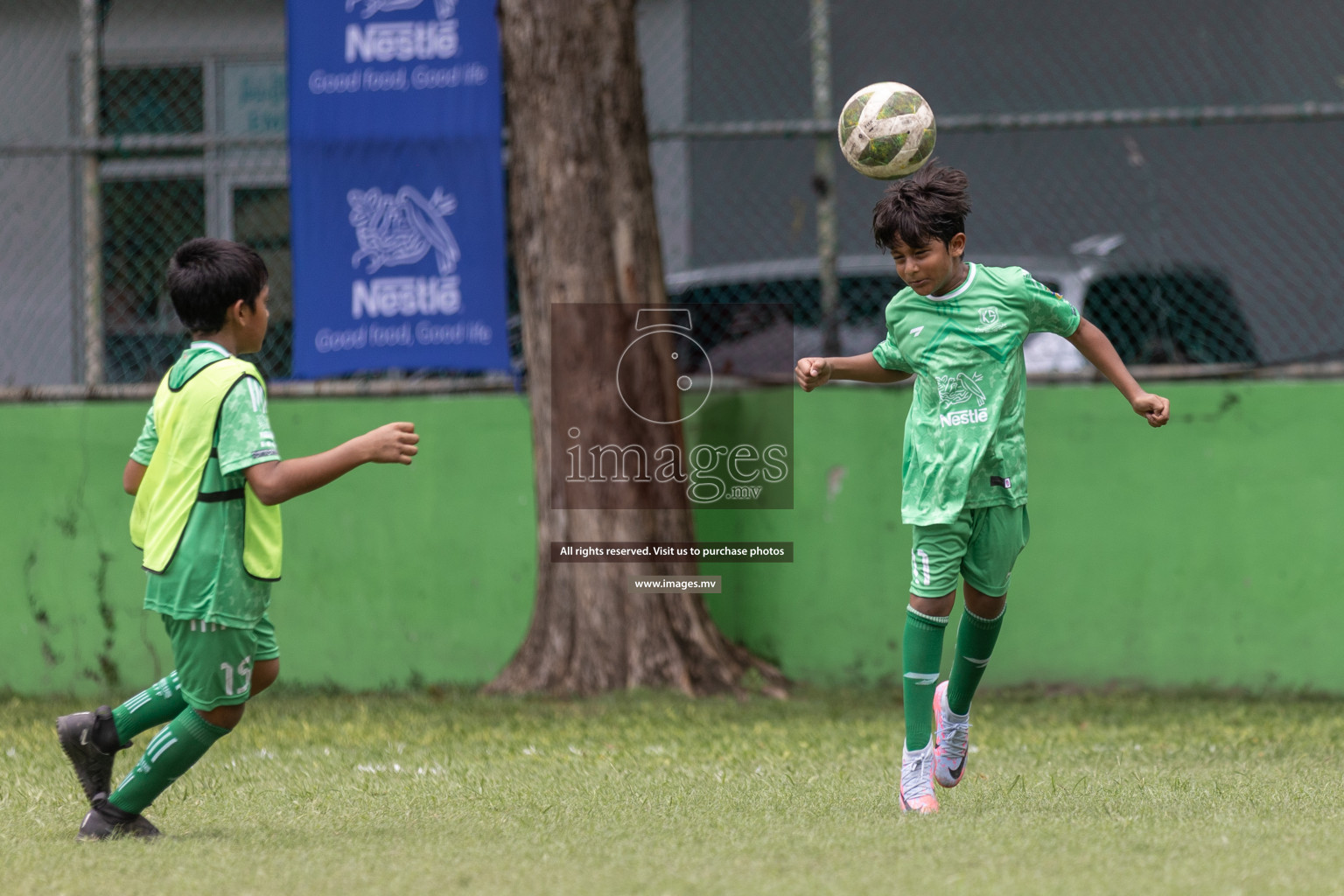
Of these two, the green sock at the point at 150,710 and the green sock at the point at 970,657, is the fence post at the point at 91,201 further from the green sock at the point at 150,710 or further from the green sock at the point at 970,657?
the green sock at the point at 970,657

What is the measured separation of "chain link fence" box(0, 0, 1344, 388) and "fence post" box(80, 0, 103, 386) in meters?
0.01

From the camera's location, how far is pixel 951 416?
4.16m

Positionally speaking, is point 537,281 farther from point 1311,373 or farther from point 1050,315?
point 1311,373

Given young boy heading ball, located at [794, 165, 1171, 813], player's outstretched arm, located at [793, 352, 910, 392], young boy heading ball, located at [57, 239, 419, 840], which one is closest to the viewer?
young boy heading ball, located at [57, 239, 419, 840]

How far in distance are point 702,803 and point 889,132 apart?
82.4 inches

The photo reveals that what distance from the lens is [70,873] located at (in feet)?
11.0

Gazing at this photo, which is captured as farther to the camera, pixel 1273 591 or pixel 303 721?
pixel 1273 591

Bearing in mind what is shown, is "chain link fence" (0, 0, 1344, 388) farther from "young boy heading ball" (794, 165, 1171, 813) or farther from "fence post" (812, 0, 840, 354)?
"young boy heading ball" (794, 165, 1171, 813)

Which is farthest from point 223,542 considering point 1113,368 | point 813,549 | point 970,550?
point 813,549

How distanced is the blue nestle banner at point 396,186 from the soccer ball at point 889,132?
2966 mm

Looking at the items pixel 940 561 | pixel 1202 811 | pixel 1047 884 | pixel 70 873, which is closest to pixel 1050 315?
pixel 940 561

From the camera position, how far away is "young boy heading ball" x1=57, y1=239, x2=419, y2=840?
362cm

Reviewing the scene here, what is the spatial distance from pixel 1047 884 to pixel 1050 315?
183 cm

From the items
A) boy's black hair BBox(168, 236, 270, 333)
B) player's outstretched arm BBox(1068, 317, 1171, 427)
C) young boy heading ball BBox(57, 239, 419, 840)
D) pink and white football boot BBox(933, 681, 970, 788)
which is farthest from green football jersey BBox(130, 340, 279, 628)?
player's outstretched arm BBox(1068, 317, 1171, 427)
